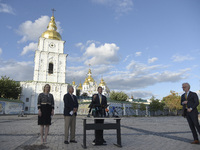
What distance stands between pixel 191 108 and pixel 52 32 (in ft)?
147

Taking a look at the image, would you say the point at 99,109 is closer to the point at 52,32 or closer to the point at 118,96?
the point at 52,32

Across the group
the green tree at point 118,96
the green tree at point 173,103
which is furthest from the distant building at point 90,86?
the green tree at point 173,103

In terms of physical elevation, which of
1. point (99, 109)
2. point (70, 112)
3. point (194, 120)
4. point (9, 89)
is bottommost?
point (194, 120)

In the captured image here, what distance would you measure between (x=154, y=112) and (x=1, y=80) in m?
38.9

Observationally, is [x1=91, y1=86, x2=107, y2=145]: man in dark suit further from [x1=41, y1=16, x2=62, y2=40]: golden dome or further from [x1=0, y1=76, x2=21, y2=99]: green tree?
[x1=41, y1=16, x2=62, y2=40]: golden dome

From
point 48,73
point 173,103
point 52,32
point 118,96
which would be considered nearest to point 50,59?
point 48,73

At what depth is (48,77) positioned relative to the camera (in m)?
42.2

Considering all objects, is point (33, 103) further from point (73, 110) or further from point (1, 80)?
point (73, 110)

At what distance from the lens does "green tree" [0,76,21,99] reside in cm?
→ 3941

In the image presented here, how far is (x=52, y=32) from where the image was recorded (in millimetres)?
45469

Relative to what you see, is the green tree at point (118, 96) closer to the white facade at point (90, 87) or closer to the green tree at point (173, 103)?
the green tree at point (173, 103)

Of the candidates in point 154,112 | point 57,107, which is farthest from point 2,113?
point 154,112

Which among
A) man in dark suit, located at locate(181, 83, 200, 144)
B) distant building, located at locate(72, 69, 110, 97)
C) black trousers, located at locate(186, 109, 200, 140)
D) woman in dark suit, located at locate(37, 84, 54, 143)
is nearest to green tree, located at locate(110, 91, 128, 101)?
distant building, located at locate(72, 69, 110, 97)

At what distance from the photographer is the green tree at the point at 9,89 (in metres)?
39.4
